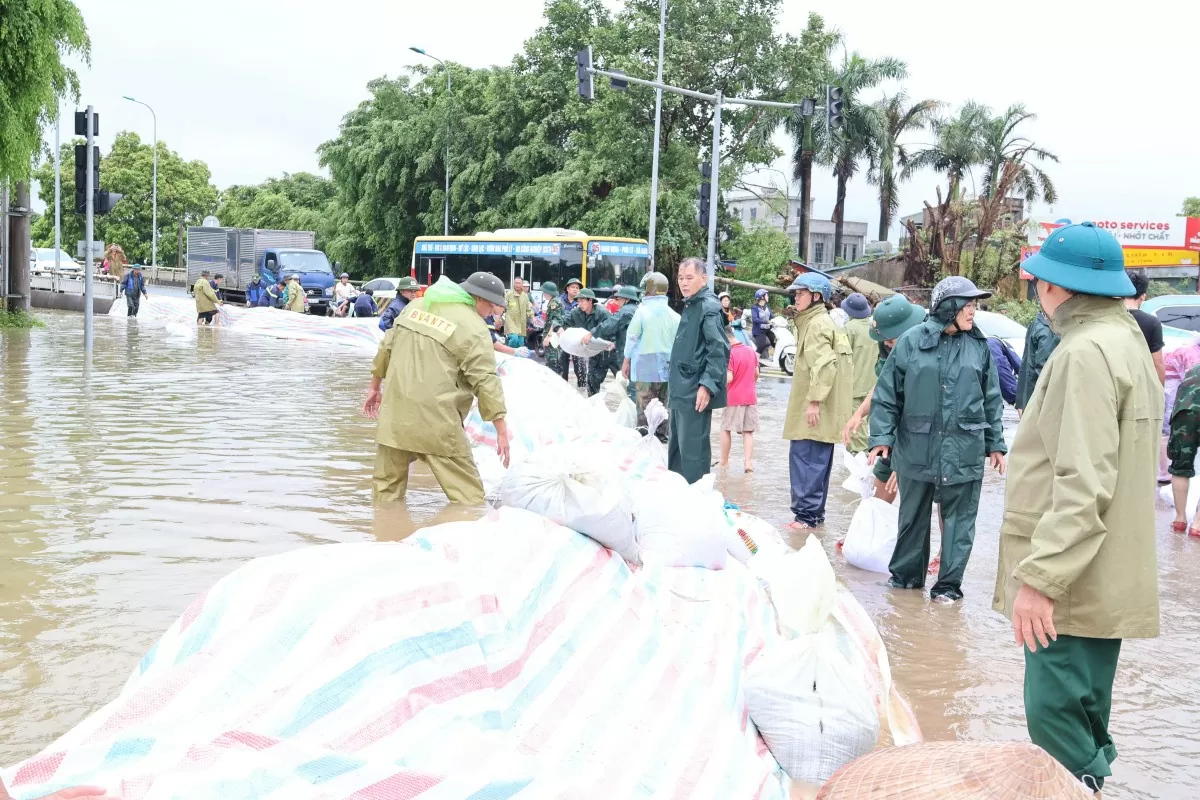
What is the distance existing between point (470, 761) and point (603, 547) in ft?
5.55

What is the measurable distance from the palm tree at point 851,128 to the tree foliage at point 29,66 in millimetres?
29815

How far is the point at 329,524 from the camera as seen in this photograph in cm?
735

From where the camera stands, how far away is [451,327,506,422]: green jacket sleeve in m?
6.83

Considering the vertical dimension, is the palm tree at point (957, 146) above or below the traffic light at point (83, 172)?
above

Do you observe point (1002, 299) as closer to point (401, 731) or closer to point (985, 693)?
point (985, 693)

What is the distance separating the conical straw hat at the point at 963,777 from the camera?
248cm

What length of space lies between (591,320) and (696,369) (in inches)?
283

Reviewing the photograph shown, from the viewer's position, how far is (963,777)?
2.51 meters

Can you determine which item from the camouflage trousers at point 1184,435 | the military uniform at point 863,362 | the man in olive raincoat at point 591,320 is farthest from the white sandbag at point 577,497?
the man in olive raincoat at point 591,320

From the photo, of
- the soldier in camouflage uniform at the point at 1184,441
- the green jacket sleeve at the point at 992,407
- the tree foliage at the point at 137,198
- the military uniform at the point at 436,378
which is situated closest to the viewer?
the green jacket sleeve at the point at 992,407

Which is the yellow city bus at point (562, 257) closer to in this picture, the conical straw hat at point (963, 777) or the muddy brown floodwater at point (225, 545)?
the muddy brown floodwater at point (225, 545)

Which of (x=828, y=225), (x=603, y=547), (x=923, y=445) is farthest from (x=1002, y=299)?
Answer: (x=828, y=225)

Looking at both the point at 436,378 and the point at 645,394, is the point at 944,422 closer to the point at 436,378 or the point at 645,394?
the point at 436,378

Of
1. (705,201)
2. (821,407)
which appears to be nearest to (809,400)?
Result: (821,407)
